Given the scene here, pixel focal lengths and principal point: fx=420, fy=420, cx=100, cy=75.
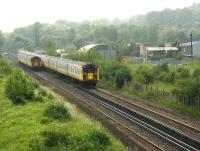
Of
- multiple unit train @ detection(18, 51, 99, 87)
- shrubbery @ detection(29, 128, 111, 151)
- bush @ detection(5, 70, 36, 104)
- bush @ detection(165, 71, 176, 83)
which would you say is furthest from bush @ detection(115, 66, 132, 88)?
shrubbery @ detection(29, 128, 111, 151)

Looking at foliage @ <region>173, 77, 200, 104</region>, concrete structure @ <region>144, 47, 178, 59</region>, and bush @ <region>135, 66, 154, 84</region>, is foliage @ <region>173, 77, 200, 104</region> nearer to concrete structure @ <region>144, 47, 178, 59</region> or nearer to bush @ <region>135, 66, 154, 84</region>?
bush @ <region>135, 66, 154, 84</region>

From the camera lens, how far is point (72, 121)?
28359 mm

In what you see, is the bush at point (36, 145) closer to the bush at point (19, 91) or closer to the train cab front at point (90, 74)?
the bush at point (19, 91)

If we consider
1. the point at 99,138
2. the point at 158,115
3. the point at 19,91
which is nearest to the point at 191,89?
the point at 158,115

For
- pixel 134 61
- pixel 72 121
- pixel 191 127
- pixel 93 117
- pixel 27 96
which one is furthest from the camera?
pixel 134 61

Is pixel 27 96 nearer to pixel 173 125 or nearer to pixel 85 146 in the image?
pixel 173 125

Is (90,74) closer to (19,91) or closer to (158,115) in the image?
(19,91)

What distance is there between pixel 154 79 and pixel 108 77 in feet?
19.3

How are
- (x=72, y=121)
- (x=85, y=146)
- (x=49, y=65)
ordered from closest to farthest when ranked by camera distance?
1. (x=85, y=146)
2. (x=72, y=121)
3. (x=49, y=65)

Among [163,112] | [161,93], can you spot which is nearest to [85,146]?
[163,112]

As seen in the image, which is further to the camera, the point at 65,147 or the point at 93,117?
the point at 93,117

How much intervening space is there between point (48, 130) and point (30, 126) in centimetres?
329

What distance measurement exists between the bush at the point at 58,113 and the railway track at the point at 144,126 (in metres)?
3.39

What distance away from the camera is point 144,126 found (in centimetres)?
2708
